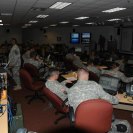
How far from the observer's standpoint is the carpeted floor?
4.43 m

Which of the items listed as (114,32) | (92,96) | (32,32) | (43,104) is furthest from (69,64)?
(32,32)

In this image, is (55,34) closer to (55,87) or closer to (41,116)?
(41,116)

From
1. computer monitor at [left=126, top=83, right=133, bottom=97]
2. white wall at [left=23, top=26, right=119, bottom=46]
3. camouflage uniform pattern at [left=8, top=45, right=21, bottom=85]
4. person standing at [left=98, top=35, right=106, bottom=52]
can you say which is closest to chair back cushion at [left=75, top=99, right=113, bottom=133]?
computer monitor at [left=126, top=83, right=133, bottom=97]

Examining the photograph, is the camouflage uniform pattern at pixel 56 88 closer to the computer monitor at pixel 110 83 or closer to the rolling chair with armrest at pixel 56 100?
the rolling chair with armrest at pixel 56 100

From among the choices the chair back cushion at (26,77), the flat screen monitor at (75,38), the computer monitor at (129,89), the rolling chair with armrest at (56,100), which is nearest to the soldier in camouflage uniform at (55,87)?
the rolling chair with armrest at (56,100)

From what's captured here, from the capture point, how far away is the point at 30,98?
6.26 m

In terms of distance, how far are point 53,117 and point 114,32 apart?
35.9 ft

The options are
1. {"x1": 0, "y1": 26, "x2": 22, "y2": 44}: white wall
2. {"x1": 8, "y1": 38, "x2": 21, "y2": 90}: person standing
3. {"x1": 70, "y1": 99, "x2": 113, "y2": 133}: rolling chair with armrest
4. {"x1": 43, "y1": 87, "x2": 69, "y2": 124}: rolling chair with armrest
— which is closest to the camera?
{"x1": 70, "y1": 99, "x2": 113, "y2": 133}: rolling chair with armrest

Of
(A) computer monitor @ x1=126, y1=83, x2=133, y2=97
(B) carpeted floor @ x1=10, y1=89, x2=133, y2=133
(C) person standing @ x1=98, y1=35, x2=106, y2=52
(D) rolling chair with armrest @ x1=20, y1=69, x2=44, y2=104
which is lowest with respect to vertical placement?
(B) carpeted floor @ x1=10, y1=89, x2=133, y2=133

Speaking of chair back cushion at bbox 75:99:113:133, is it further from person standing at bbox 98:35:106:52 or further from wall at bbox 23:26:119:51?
wall at bbox 23:26:119:51

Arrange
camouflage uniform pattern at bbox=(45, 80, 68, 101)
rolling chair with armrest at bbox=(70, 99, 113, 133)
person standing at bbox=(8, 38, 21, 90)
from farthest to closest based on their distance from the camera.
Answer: person standing at bbox=(8, 38, 21, 90), camouflage uniform pattern at bbox=(45, 80, 68, 101), rolling chair with armrest at bbox=(70, 99, 113, 133)

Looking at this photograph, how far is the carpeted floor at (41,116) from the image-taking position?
4.43m

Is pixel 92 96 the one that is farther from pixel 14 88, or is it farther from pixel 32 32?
pixel 32 32

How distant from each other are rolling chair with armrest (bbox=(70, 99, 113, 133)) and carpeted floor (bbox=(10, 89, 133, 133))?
1.50 metres
